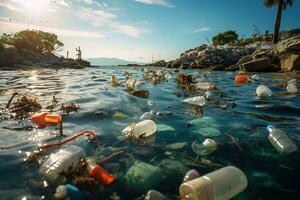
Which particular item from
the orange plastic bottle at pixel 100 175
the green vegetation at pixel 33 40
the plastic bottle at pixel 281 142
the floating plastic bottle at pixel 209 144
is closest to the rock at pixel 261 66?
the plastic bottle at pixel 281 142

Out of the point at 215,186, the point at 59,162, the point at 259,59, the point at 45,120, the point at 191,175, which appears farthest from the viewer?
the point at 259,59

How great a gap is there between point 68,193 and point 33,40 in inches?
3032

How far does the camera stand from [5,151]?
3.63m

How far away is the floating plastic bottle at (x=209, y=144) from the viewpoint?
12.6 feet

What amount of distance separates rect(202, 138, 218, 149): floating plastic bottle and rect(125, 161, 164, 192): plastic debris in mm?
1002

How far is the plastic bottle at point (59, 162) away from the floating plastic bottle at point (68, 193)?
340 mm

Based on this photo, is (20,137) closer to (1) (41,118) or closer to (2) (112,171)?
(1) (41,118)

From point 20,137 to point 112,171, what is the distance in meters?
1.90

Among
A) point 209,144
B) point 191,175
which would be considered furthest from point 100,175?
point 209,144

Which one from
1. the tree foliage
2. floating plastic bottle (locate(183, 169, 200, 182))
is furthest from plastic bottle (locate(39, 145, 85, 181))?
the tree foliage

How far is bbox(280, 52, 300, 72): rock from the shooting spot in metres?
21.5

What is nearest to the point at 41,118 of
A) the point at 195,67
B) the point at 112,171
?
the point at 112,171

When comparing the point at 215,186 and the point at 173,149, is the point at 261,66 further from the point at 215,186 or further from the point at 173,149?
the point at 215,186

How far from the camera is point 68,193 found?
2.52 m
